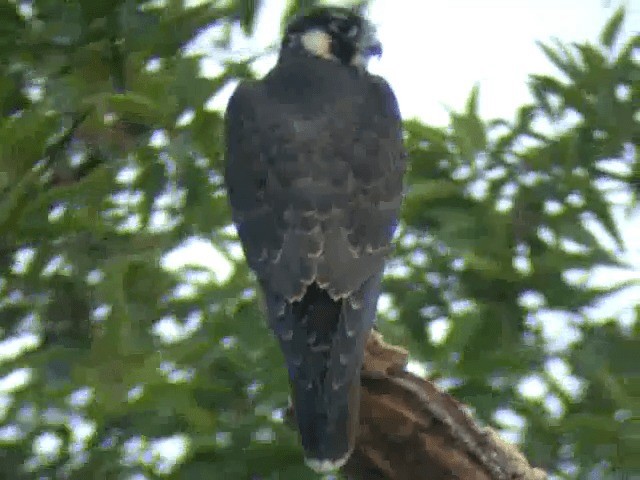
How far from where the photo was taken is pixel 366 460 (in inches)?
98.4

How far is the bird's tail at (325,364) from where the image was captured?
235 cm

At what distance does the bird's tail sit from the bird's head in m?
1.05

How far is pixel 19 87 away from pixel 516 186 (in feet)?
4.96

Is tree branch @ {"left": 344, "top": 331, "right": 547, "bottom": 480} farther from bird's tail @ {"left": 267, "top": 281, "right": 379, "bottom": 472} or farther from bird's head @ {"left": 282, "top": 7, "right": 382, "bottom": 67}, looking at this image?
bird's head @ {"left": 282, "top": 7, "right": 382, "bottom": 67}

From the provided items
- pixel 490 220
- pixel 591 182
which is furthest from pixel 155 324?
pixel 591 182

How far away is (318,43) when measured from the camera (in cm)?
340

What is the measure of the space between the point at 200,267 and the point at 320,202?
0.48 meters

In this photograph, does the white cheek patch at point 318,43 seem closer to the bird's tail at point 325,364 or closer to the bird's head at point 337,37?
the bird's head at point 337,37

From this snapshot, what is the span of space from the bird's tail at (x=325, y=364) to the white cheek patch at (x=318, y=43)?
3.46 feet

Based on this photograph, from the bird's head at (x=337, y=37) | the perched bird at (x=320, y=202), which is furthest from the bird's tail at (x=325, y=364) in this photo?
the bird's head at (x=337, y=37)

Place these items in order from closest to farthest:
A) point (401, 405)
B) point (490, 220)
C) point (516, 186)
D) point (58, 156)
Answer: point (401, 405), point (58, 156), point (490, 220), point (516, 186)

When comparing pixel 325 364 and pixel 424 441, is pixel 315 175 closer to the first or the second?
pixel 325 364

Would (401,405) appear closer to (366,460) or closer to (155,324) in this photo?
(366,460)

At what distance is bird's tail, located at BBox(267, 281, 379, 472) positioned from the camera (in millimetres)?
2350
